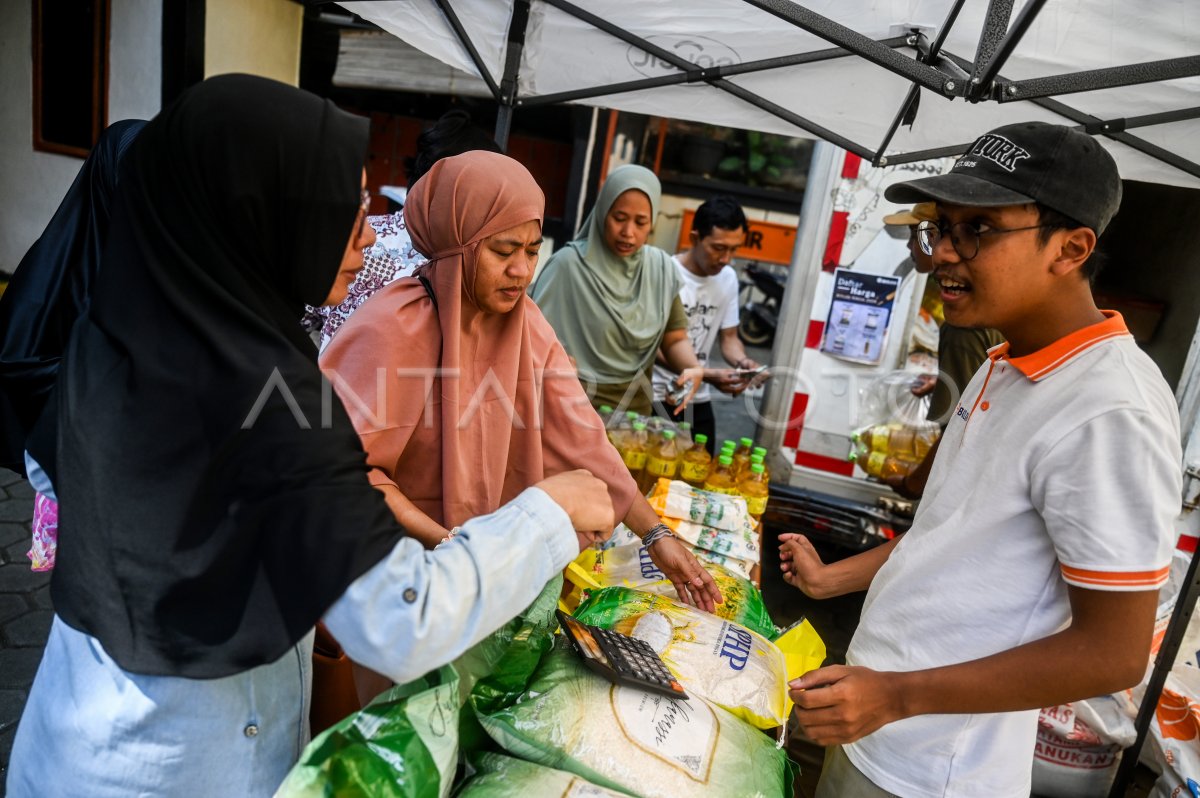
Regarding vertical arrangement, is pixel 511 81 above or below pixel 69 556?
above

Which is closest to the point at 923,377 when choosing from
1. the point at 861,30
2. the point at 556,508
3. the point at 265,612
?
the point at 861,30

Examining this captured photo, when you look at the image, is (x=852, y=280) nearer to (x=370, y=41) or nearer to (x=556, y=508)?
(x=556, y=508)

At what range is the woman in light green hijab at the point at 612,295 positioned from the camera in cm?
367

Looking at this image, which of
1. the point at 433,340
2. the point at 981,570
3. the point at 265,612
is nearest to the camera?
the point at 265,612

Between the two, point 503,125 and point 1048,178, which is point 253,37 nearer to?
point 503,125

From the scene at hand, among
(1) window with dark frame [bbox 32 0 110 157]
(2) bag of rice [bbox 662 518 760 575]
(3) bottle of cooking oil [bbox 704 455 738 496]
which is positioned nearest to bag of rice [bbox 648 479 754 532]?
(2) bag of rice [bbox 662 518 760 575]

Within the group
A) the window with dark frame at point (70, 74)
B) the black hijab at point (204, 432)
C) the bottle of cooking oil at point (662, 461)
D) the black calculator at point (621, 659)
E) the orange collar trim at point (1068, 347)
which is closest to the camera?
the black hijab at point (204, 432)

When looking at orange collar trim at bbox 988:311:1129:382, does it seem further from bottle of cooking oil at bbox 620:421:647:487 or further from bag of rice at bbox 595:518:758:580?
bottle of cooking oil at bbox 620:421:647:487

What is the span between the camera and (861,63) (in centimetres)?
244

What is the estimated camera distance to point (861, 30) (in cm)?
226

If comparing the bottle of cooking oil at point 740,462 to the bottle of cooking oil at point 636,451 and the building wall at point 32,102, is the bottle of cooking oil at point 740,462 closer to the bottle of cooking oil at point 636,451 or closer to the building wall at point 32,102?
the bottle of cooking oil at point 636,451

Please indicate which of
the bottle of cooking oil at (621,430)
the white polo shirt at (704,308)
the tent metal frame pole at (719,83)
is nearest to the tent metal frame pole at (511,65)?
the tent metal frame pole at (719,83)

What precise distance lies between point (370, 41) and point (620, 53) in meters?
5.30

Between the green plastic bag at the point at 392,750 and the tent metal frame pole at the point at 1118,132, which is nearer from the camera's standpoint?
the green plastic bag at the point at 392,750
